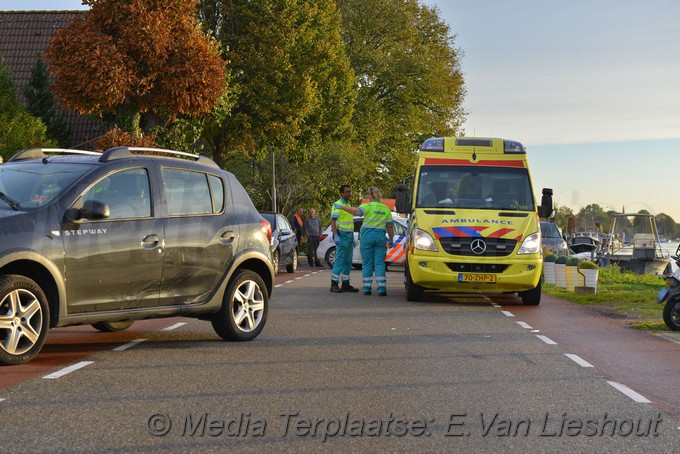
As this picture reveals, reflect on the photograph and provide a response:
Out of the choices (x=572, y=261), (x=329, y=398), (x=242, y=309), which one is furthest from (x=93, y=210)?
(x=572, y=261)

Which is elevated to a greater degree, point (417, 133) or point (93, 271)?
point (417, 133)

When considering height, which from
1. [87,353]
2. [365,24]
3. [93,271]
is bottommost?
[87,353]

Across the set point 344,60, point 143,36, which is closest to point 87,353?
point 143,36

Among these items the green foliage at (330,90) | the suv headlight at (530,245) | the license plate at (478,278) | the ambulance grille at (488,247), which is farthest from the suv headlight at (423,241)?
the green foliage at (330,90)

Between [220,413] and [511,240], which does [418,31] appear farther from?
[220,413]

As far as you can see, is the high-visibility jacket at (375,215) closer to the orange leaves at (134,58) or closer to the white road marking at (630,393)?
the orange leaves at (134,58)

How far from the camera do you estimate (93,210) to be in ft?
32.5

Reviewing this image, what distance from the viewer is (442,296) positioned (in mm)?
20297

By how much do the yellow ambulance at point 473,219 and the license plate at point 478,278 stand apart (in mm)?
16

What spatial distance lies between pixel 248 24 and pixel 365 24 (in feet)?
73.1

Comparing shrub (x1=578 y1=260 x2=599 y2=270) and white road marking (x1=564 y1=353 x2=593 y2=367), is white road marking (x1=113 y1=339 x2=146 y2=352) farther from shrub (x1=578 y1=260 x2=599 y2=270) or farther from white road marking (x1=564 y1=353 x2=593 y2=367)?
shrub (x1=578 y1=260 x2=599 y2=270)

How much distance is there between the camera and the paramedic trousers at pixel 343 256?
20.6 metres

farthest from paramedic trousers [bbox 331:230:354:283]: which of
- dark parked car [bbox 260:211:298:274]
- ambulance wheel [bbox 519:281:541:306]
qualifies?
dark parked car [bbox 260:211:298:274]

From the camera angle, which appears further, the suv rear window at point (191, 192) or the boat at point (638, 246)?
the boat at point (638, 246)
